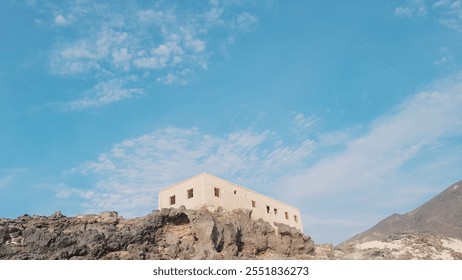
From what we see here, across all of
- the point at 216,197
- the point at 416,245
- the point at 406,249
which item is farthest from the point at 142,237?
the point at 416,245

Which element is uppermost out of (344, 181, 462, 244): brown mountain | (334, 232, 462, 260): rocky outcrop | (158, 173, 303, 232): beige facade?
(344, 181, 462, 244): brown mountain

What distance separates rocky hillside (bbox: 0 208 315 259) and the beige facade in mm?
1299

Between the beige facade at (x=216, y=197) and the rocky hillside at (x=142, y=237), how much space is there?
1299 mm

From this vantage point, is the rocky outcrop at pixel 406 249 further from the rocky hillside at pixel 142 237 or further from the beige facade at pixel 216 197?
→ the rocky hillside at pixel 142 237

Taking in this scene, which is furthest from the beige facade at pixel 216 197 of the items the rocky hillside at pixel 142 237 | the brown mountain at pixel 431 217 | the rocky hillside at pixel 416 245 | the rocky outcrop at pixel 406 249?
the brown mountain at pixel 431 217

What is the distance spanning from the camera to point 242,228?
39.9 m

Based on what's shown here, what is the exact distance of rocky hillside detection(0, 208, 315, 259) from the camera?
31281 mm

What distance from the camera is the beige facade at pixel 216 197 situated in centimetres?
3975

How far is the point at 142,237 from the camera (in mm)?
34844

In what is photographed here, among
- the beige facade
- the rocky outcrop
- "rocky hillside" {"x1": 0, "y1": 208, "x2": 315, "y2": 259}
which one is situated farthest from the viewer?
the rocky outcrop

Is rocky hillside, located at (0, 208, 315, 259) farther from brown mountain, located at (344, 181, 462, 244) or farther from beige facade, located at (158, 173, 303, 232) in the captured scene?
brown mountain, located at (344, 181, 462, 244)

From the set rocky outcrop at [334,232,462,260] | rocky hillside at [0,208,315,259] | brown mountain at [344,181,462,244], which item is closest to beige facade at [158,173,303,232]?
rocky hillside at [0,208,315,259]

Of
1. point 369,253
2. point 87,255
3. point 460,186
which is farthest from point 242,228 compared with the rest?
point 460,186
